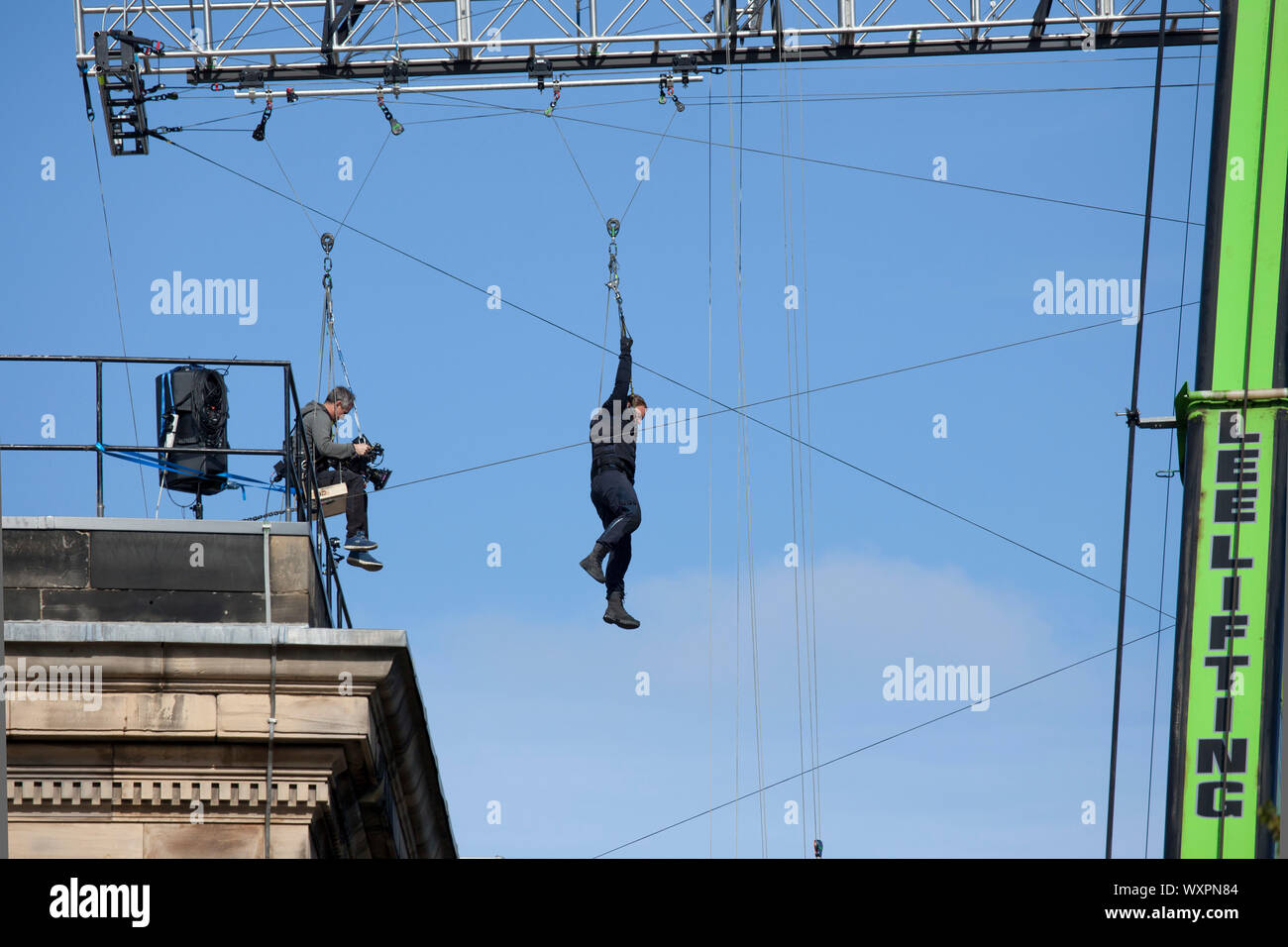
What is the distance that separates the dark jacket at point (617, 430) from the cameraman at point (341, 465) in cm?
253

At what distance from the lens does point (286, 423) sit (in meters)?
12.0

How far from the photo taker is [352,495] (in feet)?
60.1

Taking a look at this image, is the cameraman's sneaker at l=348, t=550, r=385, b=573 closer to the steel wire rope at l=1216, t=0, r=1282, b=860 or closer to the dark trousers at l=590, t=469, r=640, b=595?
the dark trousers at l=590, t=469, r=640, b=595

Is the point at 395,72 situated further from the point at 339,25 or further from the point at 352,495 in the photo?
the point at 352,495

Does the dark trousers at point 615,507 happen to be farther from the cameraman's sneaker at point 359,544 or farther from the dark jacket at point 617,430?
the cameraman's sneaker at point 359,544

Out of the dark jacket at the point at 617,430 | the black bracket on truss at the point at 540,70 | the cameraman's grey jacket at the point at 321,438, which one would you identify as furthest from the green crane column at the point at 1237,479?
the black bracket on truss at the point at 540,70

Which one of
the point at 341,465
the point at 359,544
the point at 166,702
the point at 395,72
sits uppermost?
the point at 395,72

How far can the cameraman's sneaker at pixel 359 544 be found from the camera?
18.3 meters

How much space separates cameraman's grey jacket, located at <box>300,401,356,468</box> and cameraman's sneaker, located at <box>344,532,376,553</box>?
754 millimetres

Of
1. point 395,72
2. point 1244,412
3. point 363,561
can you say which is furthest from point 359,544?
point 1244,412

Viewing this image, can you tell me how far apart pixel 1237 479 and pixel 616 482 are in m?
7.90
